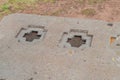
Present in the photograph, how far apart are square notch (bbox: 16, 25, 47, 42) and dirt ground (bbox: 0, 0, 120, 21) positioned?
68 cm

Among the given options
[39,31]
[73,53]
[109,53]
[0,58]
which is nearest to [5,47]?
[0,58]

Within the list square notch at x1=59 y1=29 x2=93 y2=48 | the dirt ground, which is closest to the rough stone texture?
square notch at x1=59 y1=29 x2=93 y2=48

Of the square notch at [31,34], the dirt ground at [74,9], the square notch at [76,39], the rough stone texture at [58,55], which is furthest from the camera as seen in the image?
the dirt ground at [74,9]

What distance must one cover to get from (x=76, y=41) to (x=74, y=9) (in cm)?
109

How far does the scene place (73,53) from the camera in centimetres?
337

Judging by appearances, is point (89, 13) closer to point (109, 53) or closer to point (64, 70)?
point (109, 53)

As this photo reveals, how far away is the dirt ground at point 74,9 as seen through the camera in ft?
14.3

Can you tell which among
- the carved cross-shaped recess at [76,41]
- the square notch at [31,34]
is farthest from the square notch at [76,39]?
the square notch at [31,34]

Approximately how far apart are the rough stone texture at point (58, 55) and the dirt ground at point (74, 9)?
473 millimetres

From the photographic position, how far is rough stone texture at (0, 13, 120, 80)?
308 centimetres

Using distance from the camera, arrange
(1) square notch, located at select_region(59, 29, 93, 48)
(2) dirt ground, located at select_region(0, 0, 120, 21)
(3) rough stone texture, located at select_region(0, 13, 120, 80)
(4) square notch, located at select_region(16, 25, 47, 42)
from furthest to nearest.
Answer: (2) dirt ground, located at select_region(0, 0, 120, 21) → (4) square notch, located at select_region(16, 25, 47, 42) → (1) square notch, located at select_region(59, 29, 93, 48) → (3) rough stone texture, located at select_region(0, 13, 120, 80)

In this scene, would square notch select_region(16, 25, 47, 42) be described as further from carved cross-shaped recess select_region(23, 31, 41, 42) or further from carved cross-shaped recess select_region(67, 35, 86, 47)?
carved cross-shaped recess select_region(67, 35, 86, 47)

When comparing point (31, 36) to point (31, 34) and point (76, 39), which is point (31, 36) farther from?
point (76, 39)

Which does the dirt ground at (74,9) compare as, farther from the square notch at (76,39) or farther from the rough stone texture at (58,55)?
the square notch at (76,39)
